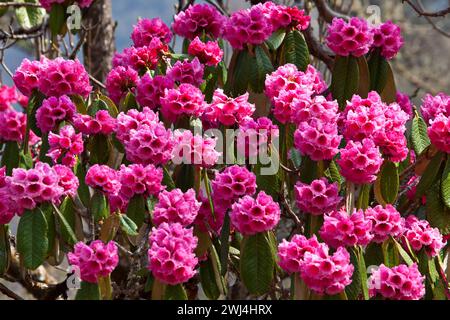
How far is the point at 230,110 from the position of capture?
2553mm

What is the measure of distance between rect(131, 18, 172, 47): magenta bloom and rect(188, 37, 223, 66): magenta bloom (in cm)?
33

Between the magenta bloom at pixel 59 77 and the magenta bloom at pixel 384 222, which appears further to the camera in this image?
the magenta bloom at pixel 59 77

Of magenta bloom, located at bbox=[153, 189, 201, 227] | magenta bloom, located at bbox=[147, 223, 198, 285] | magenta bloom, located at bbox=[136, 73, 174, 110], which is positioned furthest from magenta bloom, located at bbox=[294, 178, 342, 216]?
magenta bloom, located at bbox=[136, 73, 174, 110]

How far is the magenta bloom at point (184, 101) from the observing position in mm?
2562

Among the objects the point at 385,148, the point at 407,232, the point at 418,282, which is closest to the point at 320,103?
the point at 385,148

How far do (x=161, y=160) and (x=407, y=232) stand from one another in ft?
2.43

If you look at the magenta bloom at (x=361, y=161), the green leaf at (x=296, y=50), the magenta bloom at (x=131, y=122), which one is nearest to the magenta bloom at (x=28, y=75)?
the magenta bloom at (x=131, y=122)

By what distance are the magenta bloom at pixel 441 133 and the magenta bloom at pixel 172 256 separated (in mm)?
869

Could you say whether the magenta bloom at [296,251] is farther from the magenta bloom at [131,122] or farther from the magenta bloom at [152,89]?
the magenta bloom at [152,89]

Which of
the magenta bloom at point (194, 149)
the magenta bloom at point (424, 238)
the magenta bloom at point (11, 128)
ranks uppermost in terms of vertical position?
the magenta bloom at point (194, 149)

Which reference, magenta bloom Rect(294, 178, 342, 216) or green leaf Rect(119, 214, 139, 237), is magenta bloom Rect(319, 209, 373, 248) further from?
green leaf Rect(119, 214, 139, 237)

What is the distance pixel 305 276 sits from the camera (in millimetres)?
2020
